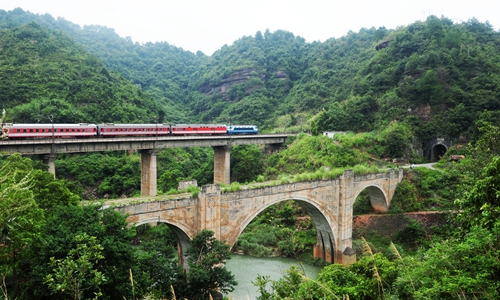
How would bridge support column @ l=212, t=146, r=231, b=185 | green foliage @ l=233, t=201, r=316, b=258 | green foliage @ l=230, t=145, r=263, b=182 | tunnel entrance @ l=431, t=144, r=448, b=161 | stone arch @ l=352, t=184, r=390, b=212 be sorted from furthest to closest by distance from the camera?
tunnel entrance @ l=431, t=144, r=448, b=161, green foliage @ l=230, t=145, r=263, b=182, bridge support column @ l=212, t=146, r=231, b=185, stone arch @ l=352, t=184, r=390, b=212, green foliage @ l=233, t=201, r=316, b=258

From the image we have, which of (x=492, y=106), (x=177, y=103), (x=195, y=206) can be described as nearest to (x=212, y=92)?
(x=177, y=103)

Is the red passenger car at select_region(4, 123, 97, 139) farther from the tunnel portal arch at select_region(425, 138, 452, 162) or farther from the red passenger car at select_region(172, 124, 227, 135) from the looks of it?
the tunnel portal arch at select_region(425, 138, 452, 162)

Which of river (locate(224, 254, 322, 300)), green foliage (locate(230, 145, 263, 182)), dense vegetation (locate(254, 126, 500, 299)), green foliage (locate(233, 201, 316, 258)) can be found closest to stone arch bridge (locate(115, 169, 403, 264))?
green foliage (locate(233, 201, 316, 258))

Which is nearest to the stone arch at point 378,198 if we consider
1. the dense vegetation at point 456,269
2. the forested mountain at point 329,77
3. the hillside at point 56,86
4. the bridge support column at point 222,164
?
the forested mountain at point 329,77

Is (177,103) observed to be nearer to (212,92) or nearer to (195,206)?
(212,92)

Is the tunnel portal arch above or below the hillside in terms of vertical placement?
below

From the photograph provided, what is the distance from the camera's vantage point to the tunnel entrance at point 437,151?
38219 millimetres

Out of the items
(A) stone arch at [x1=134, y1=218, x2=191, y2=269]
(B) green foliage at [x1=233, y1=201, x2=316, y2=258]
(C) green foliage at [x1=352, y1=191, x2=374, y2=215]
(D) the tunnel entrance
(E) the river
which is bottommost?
(E) the river

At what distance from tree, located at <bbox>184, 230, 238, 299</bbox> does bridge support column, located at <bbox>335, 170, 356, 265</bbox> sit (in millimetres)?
11962

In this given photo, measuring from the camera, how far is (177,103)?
2835 inches

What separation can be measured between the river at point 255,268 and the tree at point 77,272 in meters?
11.0

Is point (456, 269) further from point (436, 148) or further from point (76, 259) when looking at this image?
point (436, 148)

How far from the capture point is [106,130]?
27.9 metres

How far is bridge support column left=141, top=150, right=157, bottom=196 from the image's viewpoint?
100.0ft
